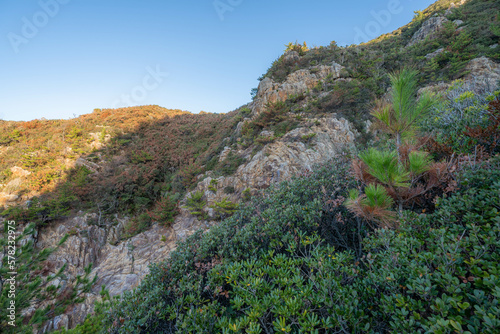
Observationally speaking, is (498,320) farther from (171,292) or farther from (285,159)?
(285,159)

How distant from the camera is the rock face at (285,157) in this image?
27.6 ft

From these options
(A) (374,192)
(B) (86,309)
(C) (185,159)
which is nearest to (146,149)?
(C) (185,159)

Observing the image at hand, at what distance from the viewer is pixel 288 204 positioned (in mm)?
3652

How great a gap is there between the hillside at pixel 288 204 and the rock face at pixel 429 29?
6.7 inches

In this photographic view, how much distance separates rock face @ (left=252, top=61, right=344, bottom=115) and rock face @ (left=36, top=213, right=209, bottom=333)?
9332 mm

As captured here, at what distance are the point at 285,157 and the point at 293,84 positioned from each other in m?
6.96

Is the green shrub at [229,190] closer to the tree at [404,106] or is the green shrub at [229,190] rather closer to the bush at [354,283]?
the bush at [354,283]

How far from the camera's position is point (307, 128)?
9.99 m

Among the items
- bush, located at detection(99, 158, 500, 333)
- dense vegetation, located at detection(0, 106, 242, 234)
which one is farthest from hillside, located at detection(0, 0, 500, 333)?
dense vegetation, located at detection(0, 106, 242, 234)

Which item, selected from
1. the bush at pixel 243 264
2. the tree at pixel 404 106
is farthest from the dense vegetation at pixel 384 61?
the bush at pixel 243 264

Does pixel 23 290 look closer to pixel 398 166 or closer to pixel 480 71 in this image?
pixel 398 166

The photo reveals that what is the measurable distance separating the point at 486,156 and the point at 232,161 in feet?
29.0

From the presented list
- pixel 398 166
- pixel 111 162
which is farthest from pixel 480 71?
pixel 111 162

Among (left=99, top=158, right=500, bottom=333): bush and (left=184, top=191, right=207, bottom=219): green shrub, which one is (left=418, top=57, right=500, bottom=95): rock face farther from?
(left=184, top=191, right=207, bottom=219): green shrub
